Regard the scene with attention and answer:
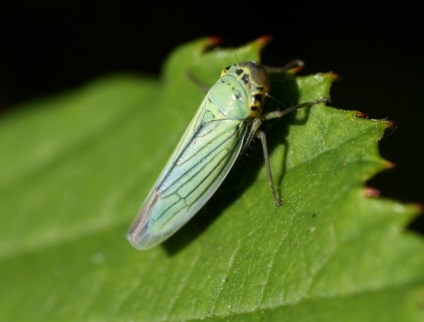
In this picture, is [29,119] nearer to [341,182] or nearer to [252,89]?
[252,89]

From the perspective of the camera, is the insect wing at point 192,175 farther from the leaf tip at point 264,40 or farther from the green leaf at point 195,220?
the leaf tip at point 264,40

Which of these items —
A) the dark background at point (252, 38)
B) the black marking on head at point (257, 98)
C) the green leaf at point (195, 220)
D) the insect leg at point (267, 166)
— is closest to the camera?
the green leaf at point (195, 220)

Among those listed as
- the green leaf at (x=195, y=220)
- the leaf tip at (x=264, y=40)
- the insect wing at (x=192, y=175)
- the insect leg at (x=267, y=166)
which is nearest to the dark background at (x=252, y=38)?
the green leaf at (x=195, y=220)

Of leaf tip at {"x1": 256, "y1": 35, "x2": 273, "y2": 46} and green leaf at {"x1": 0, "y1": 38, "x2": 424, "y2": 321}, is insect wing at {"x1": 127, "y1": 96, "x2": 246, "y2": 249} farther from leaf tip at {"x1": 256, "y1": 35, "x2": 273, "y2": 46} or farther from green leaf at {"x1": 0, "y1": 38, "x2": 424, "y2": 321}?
leaf tip at {"x1": 256, "y1": 35, "x2": 273, "y2": 46}

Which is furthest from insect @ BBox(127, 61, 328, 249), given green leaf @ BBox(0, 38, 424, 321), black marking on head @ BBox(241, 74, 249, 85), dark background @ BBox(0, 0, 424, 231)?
dark background @ BBox(0, 0, 424, 231)

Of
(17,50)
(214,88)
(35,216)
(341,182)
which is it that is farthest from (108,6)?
(341,182)

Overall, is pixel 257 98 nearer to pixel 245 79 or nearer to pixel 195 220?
pixel 245 79

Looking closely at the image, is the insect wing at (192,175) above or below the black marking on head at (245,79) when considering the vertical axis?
below
